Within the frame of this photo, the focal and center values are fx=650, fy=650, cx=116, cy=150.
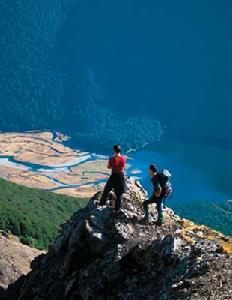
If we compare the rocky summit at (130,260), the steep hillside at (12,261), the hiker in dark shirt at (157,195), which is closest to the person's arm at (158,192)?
the hiker in dark shirt at (157,195)

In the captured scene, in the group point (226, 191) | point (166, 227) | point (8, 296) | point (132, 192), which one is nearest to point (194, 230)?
point (166, 227)

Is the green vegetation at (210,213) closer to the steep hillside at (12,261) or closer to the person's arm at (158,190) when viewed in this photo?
the steep hillside at (12,261)

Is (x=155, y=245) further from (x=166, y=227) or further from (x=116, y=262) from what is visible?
(x=166, y=227)

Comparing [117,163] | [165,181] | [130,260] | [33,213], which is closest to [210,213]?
[33,213]

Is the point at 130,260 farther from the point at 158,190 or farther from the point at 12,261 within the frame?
the point at 12,261

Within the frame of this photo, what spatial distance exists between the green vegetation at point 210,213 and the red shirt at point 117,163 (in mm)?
108187

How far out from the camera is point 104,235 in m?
26.9

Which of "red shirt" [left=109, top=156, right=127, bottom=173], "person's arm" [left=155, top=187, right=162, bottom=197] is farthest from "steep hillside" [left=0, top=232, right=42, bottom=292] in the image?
"person's arm" [left=155, top=187, right=162, bottom=197]

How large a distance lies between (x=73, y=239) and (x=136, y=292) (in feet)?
17.3

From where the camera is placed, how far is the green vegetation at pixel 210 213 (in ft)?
467

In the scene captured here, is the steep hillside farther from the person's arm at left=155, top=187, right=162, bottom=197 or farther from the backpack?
the backpack

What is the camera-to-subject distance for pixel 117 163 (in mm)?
27562

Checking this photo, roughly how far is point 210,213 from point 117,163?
5272 inches

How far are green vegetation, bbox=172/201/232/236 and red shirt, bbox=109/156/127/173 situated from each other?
10819cm
